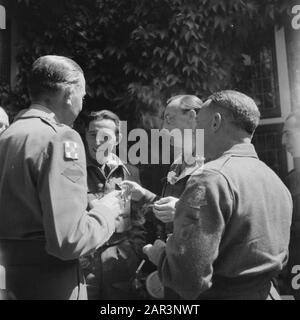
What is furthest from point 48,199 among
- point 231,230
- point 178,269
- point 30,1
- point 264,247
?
point 30,1

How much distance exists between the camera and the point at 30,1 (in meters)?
3.74

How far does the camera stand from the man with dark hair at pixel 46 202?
130 cm

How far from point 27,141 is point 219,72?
2404 millimetres

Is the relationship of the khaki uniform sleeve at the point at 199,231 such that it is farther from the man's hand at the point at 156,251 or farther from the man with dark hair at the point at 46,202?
the man with dark hair at the point at 46,202

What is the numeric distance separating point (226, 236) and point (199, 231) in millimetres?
108

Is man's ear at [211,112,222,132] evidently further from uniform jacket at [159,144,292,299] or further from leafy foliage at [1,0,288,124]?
leafy foliage at [1,0,288,124]

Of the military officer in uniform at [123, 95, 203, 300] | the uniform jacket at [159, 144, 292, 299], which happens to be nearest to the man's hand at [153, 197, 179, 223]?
the military officer in uniform at [123, 95, 203, 300]

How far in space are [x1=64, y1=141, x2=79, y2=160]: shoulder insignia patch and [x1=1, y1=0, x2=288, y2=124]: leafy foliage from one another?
2.03m

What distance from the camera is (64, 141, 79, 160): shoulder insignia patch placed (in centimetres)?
135

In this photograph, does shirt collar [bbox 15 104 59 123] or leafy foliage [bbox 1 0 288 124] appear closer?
shirt collar [bbox 15 104 59 123]

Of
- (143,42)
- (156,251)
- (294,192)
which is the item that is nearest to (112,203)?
(156,251)

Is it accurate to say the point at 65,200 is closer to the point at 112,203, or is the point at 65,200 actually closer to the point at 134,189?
the point at 112,203

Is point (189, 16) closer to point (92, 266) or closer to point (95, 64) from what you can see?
point (95, 64)

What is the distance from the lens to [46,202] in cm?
129
